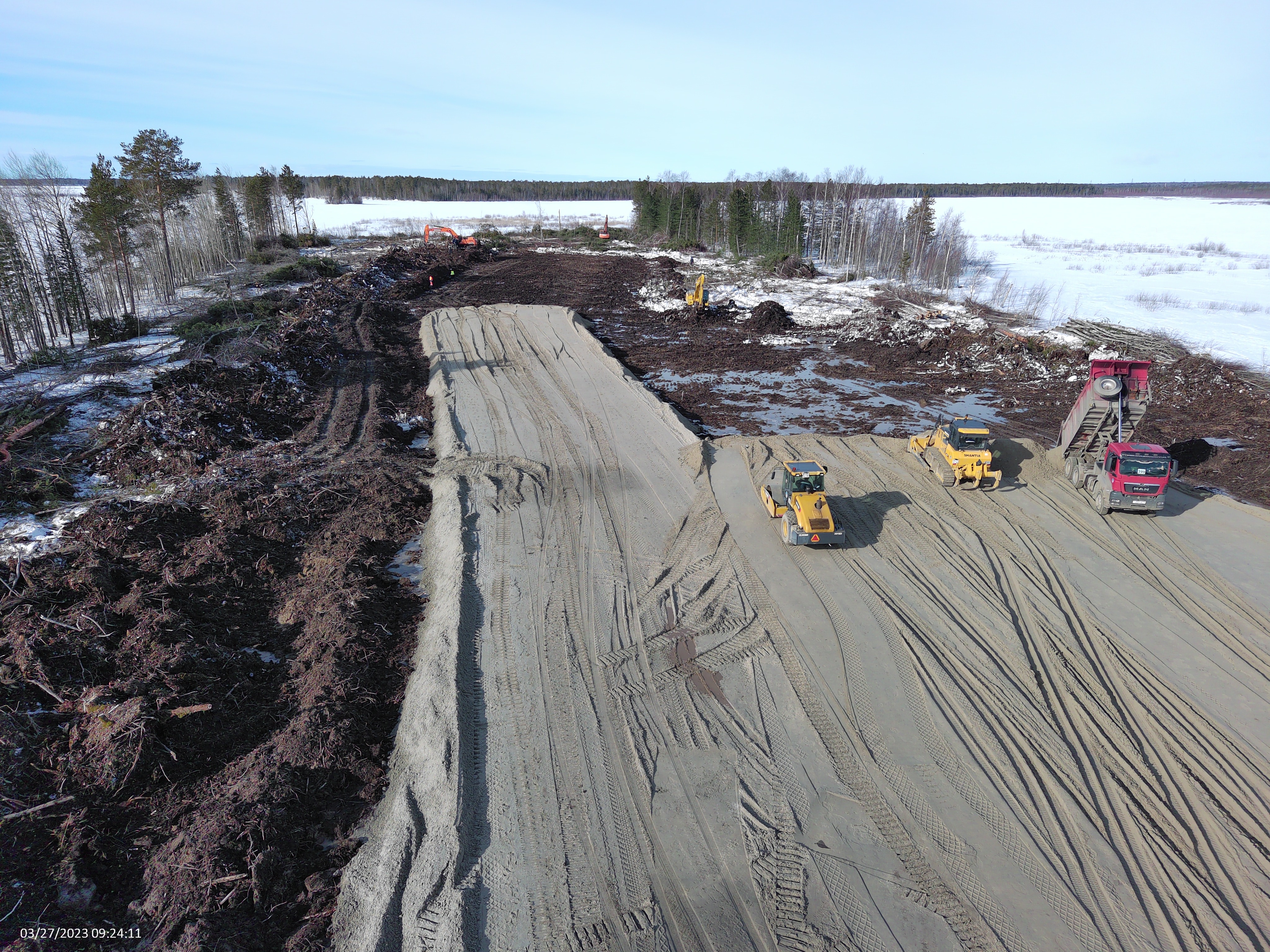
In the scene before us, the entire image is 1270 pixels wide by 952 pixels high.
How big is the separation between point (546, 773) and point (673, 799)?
5.43 feet

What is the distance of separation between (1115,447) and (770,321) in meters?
20.8

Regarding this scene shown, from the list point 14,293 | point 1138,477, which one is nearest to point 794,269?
point 1138,477

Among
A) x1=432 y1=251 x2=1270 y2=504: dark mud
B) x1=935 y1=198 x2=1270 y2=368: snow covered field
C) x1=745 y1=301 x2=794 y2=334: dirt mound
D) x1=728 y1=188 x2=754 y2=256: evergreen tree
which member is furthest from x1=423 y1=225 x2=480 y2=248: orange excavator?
x1=935 y1=198 x2=1270 y2=368: snow covered field

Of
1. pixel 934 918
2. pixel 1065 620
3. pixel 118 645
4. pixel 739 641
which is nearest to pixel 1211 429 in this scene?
pixel 1065 620

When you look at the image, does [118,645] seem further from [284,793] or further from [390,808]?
[390,808]

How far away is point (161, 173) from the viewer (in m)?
33.7

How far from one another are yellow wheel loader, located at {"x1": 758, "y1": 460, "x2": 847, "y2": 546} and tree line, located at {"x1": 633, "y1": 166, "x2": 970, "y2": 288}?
37.1 metres

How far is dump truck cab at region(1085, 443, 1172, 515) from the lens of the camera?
1453cm

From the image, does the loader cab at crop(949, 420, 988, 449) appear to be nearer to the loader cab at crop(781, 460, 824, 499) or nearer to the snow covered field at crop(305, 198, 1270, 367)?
the loader cab at crop(781, 460, 824, 499)

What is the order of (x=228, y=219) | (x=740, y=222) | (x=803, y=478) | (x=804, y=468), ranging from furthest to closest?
1. (x=740, y=222)
2. (x=228, y=219)
3. (x=804, y=468)
4. (x=803, y=478)

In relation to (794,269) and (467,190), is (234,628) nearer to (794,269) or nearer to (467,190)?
(794,269)

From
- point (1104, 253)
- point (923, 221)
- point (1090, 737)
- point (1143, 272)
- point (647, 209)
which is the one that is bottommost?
point (1090, 737)

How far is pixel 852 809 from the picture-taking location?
26.0 feet

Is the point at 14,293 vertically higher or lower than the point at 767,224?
lower
